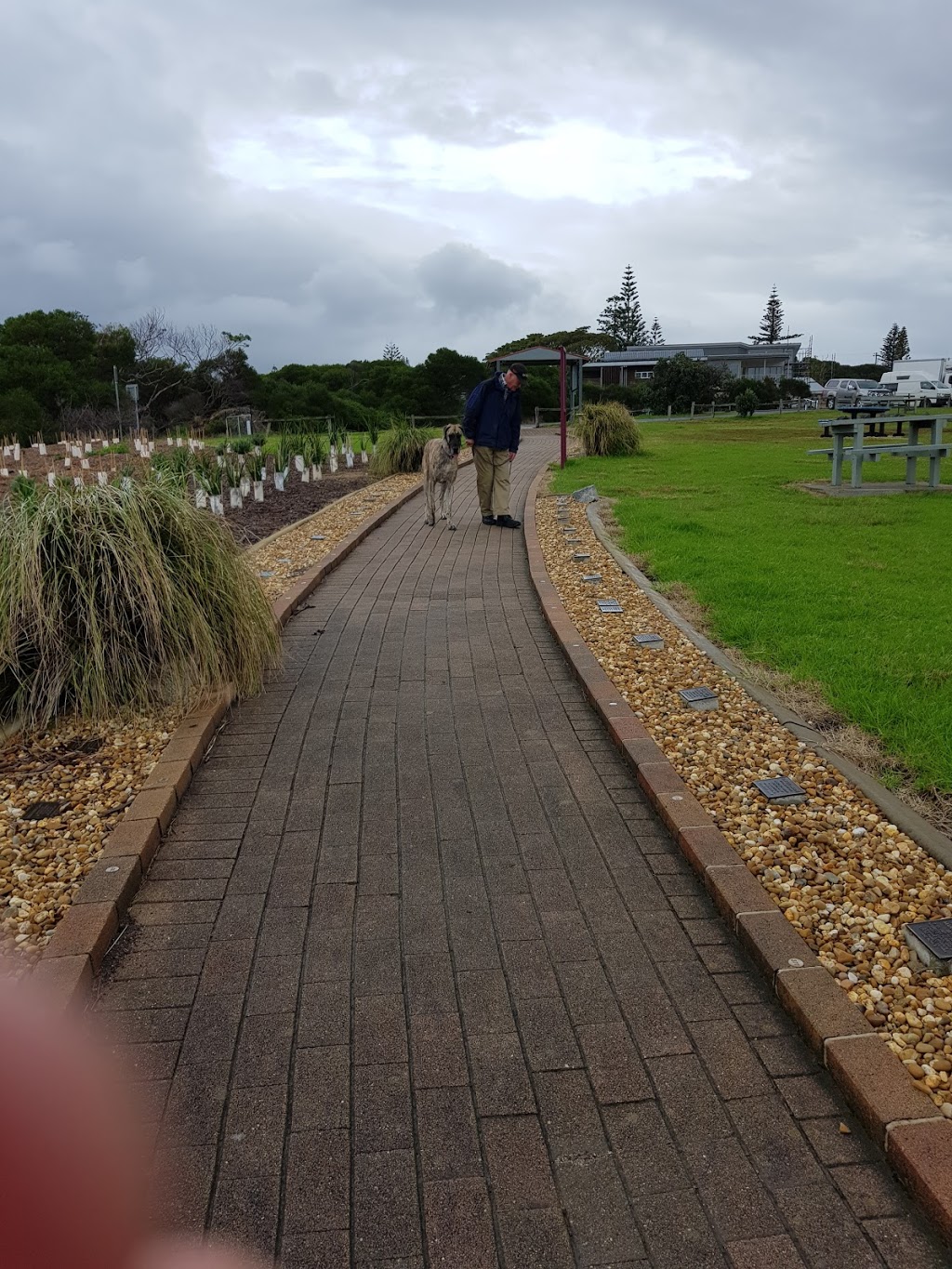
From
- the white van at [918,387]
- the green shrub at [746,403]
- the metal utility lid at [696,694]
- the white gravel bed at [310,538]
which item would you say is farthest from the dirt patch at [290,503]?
the white van at [918,387]

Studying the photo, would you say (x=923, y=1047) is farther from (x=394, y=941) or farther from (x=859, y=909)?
(x=394, y=941)

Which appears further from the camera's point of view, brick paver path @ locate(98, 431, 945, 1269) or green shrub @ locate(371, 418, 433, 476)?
green shrub @ locate(371, 418, 433, 476)

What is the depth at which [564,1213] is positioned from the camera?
2.01 metres

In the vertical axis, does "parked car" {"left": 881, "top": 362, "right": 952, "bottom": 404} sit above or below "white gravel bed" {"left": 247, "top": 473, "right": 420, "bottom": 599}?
above

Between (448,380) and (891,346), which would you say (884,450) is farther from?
(891,346)

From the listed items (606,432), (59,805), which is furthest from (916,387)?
(59,805)

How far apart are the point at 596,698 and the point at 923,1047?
8.98 ft

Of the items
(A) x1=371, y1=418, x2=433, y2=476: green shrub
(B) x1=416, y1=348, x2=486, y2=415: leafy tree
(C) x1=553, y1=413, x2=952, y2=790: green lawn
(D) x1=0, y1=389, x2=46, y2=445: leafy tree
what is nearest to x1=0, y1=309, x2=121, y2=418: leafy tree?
(D) x1=0, y1=389, x2=46, y2=445: leafy tree

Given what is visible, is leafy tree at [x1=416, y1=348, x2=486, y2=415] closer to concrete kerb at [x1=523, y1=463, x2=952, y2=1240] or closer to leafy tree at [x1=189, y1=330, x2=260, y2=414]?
leafy tree at [x1=189, y1=330, x2=260, y2=414]

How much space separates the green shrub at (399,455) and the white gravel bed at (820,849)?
12.3 metres

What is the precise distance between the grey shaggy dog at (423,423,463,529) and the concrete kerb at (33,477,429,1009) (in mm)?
5924

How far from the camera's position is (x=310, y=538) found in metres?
10.2

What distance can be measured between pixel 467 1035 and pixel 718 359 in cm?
7898

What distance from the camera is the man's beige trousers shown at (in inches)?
417
